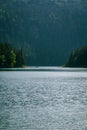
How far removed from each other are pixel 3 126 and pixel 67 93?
3167 cm

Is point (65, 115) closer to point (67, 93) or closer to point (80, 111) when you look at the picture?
point (80, 111)

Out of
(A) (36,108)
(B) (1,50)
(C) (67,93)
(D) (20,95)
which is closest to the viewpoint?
(A) (36,108)

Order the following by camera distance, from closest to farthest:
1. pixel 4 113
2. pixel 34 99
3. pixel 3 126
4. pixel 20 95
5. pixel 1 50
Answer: pixel 3 126 < pixel 4 113 < pixel 34 99 < pixel 20 95 < pixel 1 50

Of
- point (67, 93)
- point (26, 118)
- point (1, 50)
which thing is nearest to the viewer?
point (26, 118)

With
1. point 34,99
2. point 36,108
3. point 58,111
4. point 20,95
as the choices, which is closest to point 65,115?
point 58,111

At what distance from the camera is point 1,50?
187375 mm

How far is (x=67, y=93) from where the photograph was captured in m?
69.4

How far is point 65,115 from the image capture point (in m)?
45.0

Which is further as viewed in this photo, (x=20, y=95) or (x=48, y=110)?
(x=20, y=95)

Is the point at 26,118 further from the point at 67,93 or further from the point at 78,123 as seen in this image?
the point at 67,93

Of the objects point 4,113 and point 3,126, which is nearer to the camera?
point 3,126

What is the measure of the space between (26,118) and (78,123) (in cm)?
568

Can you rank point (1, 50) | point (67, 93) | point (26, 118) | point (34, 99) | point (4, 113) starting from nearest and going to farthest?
point (26, 118), point (4, 113), point (34, 99), point (67, 93), point (1, 50)

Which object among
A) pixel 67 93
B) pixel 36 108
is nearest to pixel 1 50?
pixel 67 93
